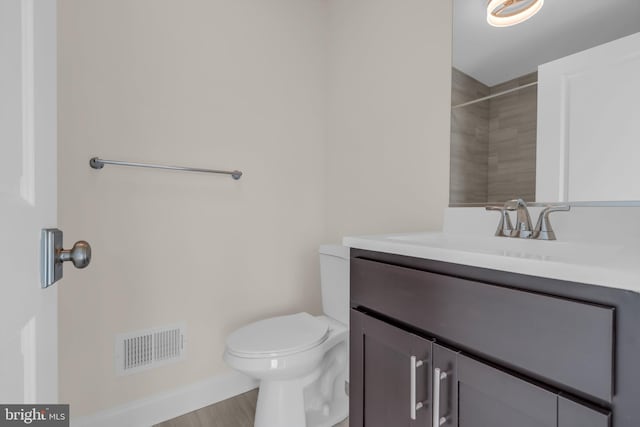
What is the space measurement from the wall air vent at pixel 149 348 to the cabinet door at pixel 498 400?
131cm

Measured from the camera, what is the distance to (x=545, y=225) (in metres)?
1.00

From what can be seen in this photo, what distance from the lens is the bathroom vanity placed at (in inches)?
21.2

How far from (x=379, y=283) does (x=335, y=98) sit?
1.39 m

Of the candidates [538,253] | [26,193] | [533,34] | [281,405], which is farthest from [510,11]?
[281,405]

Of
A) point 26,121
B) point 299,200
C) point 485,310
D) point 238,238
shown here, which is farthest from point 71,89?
point 485,310

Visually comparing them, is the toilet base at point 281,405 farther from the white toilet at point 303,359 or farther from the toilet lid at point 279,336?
the toilet lid at point 279,336

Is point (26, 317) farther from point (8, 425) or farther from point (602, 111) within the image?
point (602, 111)

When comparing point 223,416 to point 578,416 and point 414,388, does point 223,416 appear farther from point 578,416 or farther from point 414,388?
point 578,416

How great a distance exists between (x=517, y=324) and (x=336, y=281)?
104 centimetres

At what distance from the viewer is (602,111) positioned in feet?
3.22

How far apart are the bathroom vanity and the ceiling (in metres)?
0.82

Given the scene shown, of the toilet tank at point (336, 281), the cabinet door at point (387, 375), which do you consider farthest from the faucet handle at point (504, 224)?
the toilet tank at point (336, 281)

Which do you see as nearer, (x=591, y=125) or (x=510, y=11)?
(x=591, y=125)

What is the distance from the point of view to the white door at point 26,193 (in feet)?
1.33
